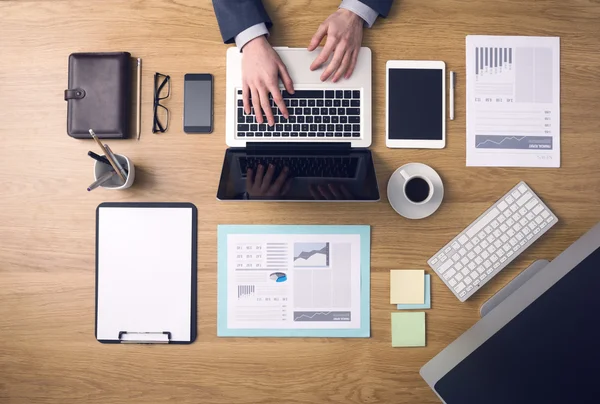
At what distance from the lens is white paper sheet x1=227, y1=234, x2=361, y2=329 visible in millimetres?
1021

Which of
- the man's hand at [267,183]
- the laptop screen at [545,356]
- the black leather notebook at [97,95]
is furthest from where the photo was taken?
the black leather notebook at [97,95]

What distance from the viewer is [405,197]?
39.4 inches

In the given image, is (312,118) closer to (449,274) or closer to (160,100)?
(160,100)

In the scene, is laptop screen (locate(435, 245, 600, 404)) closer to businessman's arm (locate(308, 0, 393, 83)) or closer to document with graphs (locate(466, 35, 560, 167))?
document with graphs (locate(466, 35, 560, 167))

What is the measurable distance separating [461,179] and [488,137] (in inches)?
4.7

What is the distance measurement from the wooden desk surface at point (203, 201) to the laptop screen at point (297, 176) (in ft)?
0.34

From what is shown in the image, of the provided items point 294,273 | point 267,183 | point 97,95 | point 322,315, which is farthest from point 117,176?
point 322,315

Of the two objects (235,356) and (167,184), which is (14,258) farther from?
(235,356)

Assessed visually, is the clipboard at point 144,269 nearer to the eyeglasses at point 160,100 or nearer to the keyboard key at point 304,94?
the eyeglasses at point 160,100

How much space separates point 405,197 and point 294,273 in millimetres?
313

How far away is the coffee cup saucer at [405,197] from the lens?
1.00 m

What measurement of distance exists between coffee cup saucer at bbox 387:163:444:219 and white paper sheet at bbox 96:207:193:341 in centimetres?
48

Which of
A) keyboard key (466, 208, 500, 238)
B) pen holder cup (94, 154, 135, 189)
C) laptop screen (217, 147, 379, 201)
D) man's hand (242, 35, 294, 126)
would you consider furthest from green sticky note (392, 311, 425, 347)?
pen holder cup (94, 154, 135, 189)

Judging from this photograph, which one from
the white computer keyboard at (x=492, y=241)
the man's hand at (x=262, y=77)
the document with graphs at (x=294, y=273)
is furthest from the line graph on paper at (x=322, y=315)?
the man's hand at (x=262, y=77)
